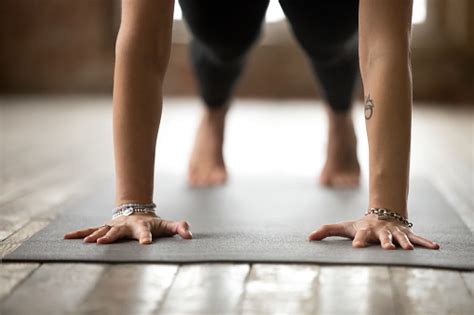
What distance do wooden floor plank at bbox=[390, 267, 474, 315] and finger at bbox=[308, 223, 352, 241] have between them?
0.19 m

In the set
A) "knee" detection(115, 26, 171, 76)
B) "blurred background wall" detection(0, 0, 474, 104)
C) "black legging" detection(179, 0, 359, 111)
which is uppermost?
"blurred background wall" detection(0, 0, 474, 104)

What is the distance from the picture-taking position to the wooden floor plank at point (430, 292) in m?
1.05

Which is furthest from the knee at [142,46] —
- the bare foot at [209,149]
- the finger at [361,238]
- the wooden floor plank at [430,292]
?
the bare foot at [209,149]

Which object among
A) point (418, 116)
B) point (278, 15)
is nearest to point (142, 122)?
point (418, 116)

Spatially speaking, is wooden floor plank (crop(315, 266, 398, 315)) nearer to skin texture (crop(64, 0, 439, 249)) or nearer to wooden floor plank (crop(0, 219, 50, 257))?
skin texture (crop(64, 0, 439, 249))

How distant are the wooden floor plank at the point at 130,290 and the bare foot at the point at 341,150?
1071 millimetres

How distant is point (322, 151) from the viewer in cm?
298

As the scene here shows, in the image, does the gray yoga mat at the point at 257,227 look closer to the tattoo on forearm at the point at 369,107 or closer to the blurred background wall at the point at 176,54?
the tattoo on forearm at the point at 369,107

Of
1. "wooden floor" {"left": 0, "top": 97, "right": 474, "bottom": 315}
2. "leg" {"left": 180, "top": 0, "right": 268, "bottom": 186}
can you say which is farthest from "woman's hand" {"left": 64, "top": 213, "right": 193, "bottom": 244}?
"leg" {"left": 180, "top": 0, "right": 268, "bottom": 186}

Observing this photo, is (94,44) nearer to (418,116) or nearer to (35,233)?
(418,116)

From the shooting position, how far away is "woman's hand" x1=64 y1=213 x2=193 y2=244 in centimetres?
138

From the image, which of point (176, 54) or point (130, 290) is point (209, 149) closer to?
point (130, 290)

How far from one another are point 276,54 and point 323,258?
4088 mm

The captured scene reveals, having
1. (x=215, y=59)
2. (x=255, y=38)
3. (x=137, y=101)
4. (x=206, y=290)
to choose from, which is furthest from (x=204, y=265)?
(x=215, y=59)
